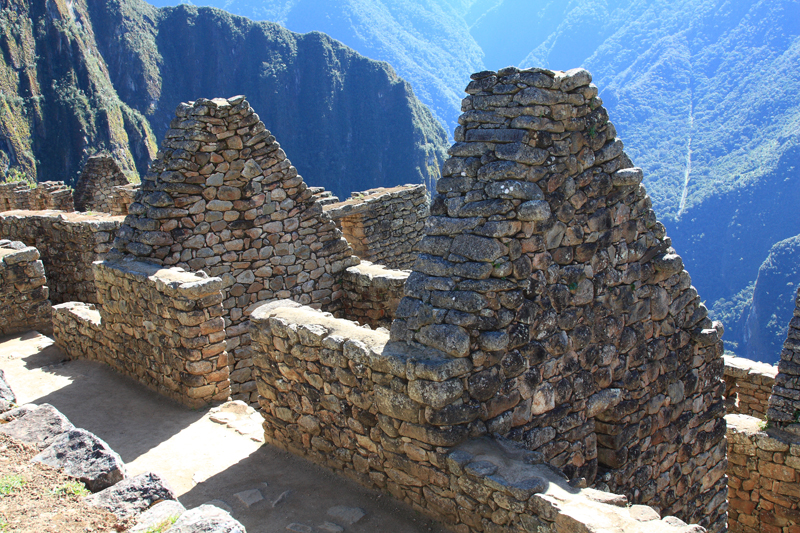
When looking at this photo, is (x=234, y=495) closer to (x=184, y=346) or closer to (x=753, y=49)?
(x=184, y=346)

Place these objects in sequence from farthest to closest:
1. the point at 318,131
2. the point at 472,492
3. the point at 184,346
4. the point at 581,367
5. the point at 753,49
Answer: the point at 318,131
the point at 753,49
the point at 184,346
the point at 581,367
the point at 472,492

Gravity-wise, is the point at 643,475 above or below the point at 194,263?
below

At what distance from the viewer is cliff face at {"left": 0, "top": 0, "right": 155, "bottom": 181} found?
83250 millimetres

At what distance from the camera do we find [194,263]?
753 centimetres

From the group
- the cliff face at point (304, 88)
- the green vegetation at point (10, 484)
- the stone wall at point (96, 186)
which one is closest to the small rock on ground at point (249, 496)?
the green vegetation at point (10, 484)

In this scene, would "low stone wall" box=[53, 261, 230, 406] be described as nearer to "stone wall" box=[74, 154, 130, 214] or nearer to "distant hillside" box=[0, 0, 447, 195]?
"stone wall" box=[74, 154, 130, 214]

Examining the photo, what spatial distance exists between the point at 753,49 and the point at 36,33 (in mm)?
96515

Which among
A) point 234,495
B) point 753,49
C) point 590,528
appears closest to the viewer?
point 590,528

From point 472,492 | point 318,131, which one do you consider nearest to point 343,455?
point 472,492

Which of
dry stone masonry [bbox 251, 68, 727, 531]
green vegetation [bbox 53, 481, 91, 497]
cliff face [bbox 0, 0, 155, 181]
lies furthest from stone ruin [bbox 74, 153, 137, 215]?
cliff face [bbox 0, 0, 155, 181]

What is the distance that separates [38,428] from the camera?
341 cm

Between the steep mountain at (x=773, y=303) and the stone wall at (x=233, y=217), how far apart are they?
36.0m

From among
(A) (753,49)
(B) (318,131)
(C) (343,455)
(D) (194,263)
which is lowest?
(C) (343,455)

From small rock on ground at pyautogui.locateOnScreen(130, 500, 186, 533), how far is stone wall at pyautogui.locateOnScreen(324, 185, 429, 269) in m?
9.87
